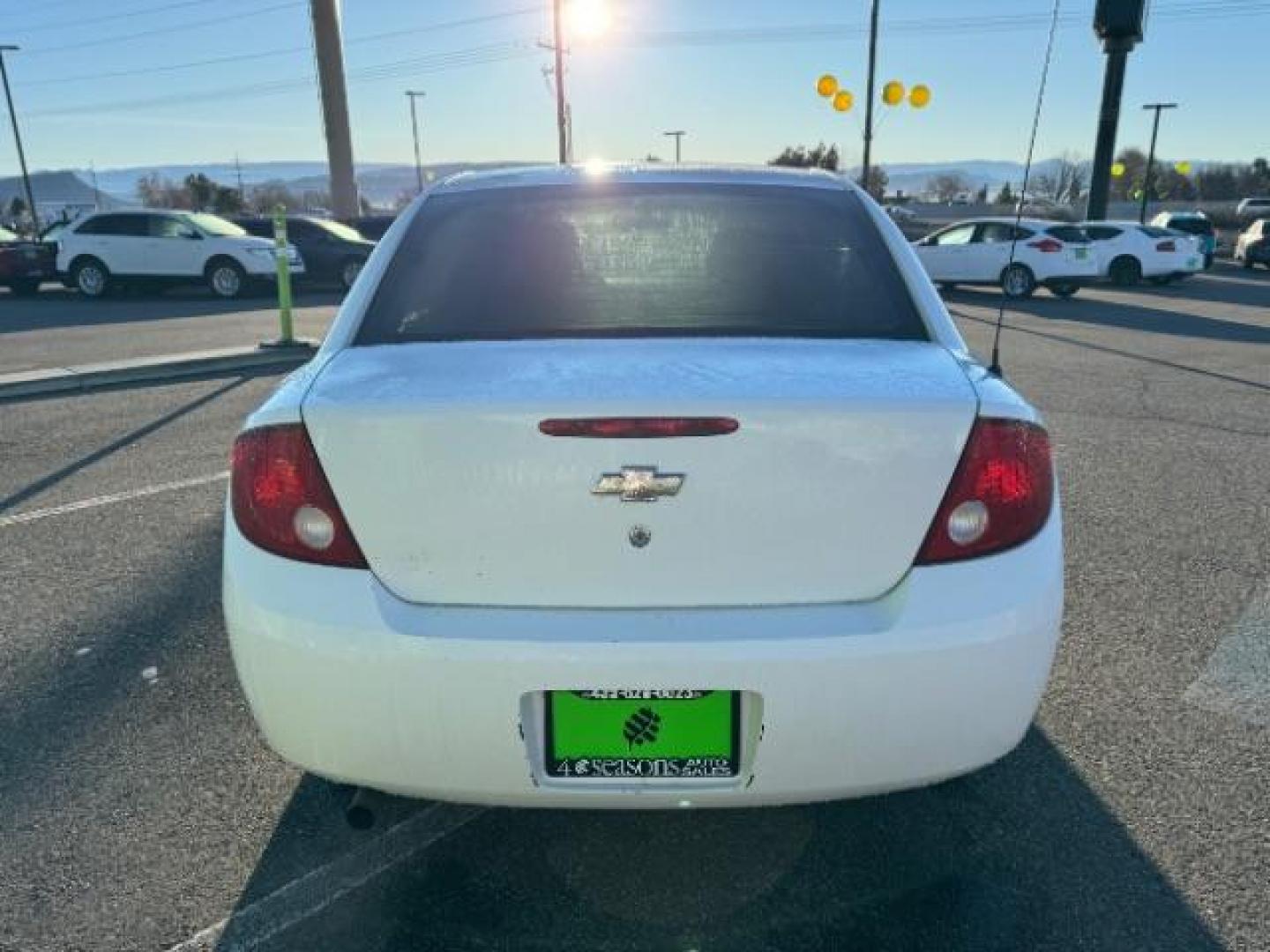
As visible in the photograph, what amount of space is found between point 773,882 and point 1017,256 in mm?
17400

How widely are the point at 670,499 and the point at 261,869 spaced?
1.36 metres

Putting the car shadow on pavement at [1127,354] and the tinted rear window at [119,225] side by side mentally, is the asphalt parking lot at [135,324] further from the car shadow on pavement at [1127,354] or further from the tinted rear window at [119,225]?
the car shadow on pavement at [1127,354]

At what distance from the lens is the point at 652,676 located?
1753 mm

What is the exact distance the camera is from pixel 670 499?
70.5 inches

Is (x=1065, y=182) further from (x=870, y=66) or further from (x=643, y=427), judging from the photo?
(x=643, y=427)

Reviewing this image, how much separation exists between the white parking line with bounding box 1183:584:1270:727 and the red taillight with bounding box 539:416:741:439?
7.00 ft

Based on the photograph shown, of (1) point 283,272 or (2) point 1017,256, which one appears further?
(2) point 1017,256

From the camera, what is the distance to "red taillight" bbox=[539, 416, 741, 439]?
1.77 meters

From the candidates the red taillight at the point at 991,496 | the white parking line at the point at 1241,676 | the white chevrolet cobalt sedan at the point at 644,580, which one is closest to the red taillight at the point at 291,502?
the white chevrolet cobalt sedan at the point at 644,580

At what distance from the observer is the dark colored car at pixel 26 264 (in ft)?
60.6

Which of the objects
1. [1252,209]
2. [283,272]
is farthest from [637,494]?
[1252,209]

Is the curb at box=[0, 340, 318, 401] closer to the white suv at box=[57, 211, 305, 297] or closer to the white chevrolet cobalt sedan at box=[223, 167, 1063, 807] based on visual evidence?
the white chevrolet cobalt sedan at box=[223, 167, 1063, 807]

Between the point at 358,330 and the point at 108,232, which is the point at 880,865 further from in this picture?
the point at 108,232

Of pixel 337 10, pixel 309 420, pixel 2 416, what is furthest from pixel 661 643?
pixel 337 10
